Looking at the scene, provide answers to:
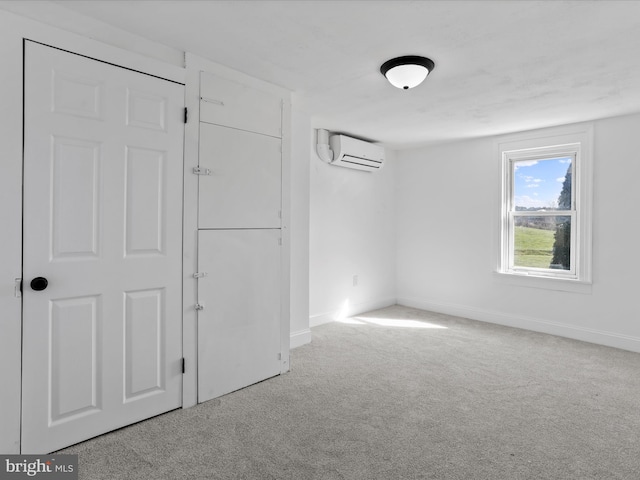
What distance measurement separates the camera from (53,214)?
1976 mm

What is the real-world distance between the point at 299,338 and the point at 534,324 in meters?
2.78

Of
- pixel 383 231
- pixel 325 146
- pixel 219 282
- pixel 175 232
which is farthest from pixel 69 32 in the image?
pixel 383 231

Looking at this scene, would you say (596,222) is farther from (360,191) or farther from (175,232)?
(175,232)

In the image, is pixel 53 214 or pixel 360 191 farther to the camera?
pixel 360 191

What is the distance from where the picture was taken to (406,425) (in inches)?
90.8

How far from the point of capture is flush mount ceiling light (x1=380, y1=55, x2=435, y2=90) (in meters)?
2.52

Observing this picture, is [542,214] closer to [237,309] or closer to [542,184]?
[542,184]

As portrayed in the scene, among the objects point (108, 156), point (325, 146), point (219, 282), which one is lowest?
point (219, 282)

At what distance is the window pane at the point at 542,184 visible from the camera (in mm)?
4250

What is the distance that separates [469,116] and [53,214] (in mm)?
3675

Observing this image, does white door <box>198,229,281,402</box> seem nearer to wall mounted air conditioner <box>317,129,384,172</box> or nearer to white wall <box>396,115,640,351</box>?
wall mounted air conditioner <box>317,129,384,172</box>

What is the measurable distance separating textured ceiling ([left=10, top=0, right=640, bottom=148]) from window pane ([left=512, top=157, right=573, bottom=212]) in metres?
0.80

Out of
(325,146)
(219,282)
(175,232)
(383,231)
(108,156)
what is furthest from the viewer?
(383,231)

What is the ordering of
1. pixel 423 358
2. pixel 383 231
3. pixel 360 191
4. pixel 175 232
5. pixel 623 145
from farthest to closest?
pixel 383 231 < pixel 360 191 < pixel 623 145 < pixel 423 358 < pixel 175 232
